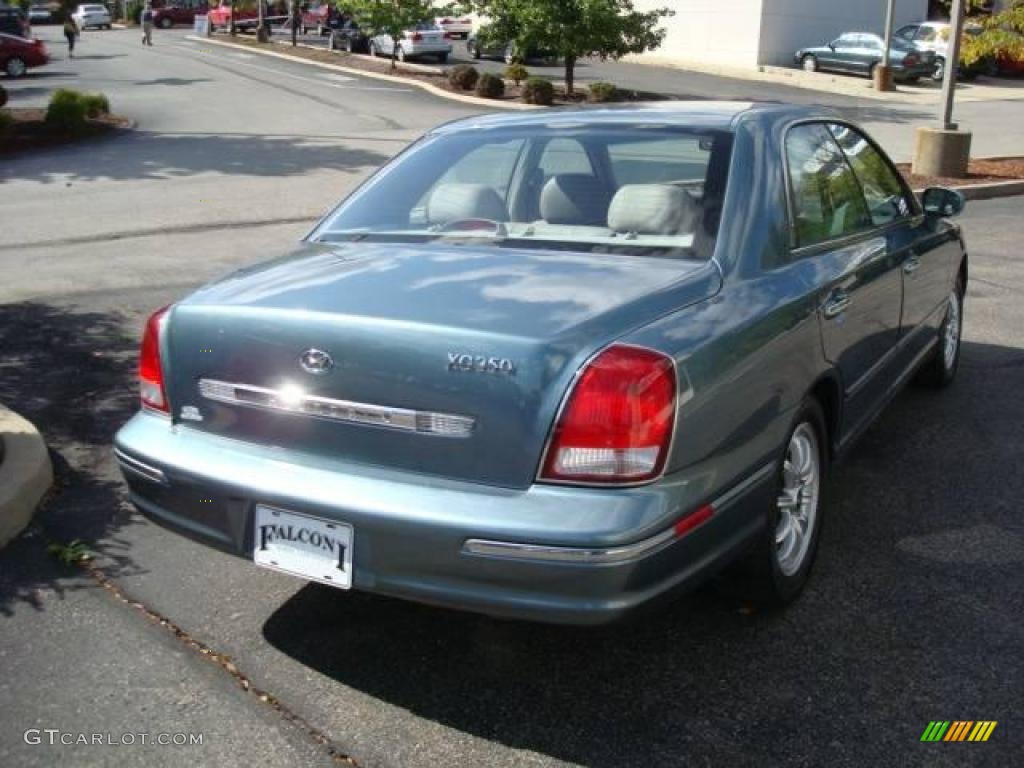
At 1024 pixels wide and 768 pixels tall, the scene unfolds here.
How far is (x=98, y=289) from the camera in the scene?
8.87m

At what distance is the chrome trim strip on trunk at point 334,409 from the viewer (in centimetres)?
296

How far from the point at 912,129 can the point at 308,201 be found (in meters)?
13.5

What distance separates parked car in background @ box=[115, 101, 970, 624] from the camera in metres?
2.87

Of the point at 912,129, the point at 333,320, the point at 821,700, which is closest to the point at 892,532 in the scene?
the point at 821,700

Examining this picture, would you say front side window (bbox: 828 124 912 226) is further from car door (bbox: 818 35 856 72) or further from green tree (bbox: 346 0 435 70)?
car door (bbox: 818 35 856 72)

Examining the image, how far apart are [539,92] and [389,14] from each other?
8.40 metres

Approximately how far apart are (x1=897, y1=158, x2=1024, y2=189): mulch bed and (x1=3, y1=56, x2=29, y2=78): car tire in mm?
29371

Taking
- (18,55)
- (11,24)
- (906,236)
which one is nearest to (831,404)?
(906,236)

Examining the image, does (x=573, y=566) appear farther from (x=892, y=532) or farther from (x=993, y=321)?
(x=993, y=321)

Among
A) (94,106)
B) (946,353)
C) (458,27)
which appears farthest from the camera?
(458,27)

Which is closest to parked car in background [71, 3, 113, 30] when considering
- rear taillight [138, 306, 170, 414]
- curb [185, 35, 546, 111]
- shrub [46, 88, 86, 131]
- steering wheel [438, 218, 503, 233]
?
curb [185, 35, 546, 111]

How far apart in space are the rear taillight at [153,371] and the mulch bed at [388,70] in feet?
75.7

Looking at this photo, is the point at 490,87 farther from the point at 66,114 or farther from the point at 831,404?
the point at 831,404

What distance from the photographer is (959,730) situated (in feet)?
10.0
